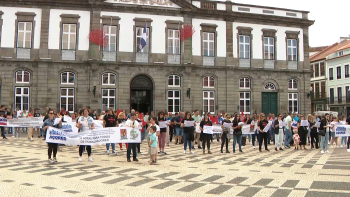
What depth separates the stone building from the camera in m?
25.7

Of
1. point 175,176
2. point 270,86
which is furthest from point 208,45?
point 175,176

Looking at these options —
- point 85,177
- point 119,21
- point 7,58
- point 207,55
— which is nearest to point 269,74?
point 207,55

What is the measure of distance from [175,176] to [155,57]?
62.8 feet

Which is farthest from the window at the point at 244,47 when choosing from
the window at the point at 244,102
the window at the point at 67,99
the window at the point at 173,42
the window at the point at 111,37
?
the window at the point at 67,99

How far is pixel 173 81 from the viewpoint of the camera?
28.0m

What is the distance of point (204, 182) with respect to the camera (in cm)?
864

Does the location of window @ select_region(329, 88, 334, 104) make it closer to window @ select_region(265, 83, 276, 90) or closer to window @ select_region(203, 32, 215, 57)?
window @ select_region(265, 83, 276, 90)

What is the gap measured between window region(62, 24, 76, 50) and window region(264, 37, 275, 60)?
17.0 m

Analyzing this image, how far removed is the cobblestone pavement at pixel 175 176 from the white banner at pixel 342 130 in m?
3.71

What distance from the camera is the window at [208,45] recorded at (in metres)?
29.1

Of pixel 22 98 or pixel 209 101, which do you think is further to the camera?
pixel 209 101

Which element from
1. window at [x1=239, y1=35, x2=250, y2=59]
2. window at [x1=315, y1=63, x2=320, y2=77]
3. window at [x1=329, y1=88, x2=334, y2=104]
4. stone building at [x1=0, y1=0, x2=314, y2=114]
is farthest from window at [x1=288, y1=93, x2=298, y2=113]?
window at [x1=315, y1=63, x2=320, y2=77]

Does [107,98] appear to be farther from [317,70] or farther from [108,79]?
[317,70]

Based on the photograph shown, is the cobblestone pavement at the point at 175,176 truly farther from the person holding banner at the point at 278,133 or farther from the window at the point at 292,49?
the window at the point at 292,49
